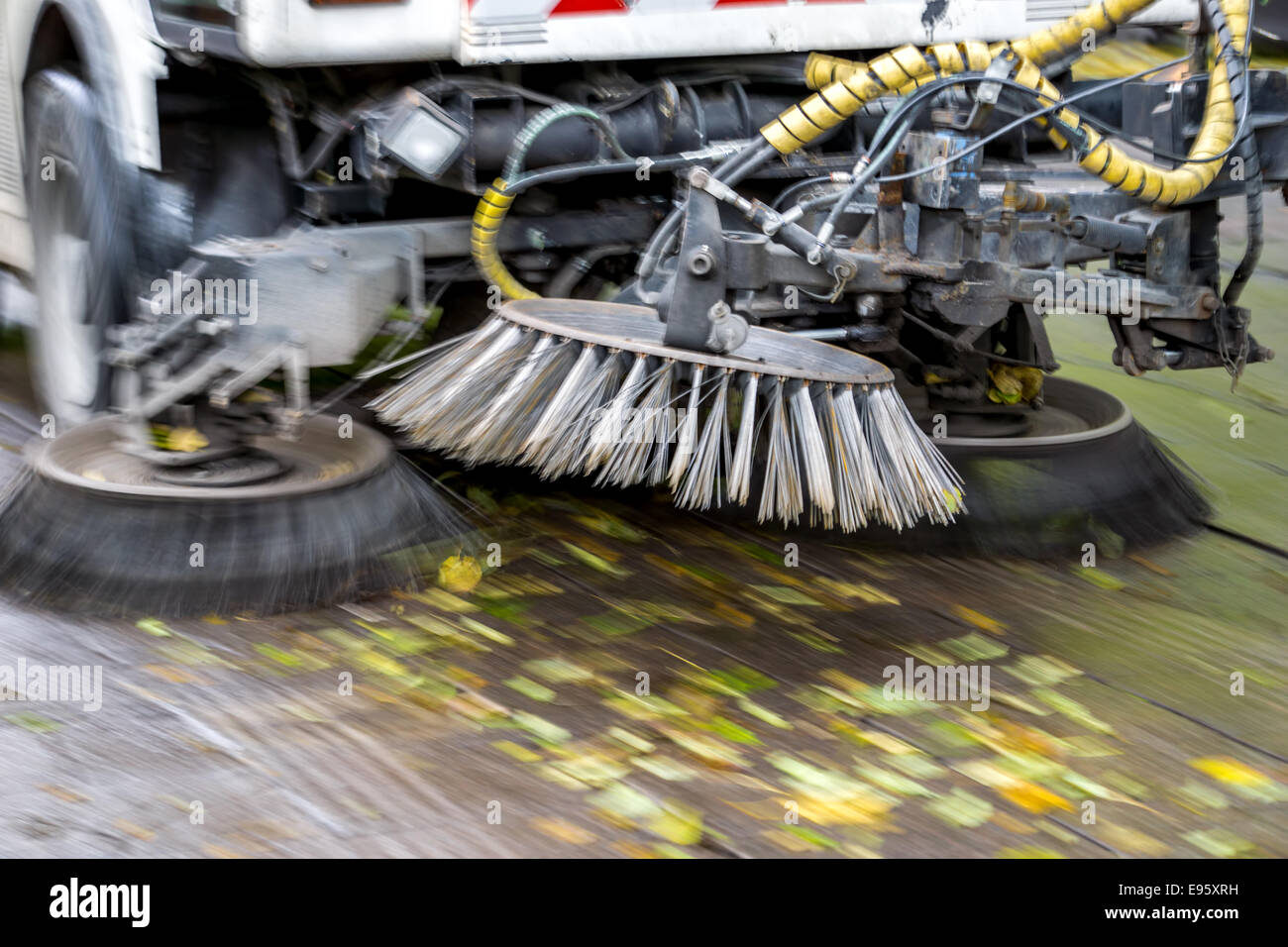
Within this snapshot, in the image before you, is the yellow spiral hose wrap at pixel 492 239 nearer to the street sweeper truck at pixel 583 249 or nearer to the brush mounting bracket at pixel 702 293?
the street sweeper truck at pixel 583 249

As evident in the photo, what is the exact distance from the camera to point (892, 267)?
3.30 metres

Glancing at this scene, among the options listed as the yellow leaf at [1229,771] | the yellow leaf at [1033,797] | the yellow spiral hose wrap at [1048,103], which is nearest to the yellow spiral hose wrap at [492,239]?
the yellow spiral hose wrap at [1048,103]

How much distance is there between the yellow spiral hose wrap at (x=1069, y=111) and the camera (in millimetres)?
3295

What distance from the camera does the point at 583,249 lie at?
12.6ft

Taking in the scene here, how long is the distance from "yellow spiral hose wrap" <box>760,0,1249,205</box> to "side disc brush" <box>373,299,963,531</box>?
56cm

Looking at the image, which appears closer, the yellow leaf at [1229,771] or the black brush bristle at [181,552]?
the yellow leaf at [1229,771]

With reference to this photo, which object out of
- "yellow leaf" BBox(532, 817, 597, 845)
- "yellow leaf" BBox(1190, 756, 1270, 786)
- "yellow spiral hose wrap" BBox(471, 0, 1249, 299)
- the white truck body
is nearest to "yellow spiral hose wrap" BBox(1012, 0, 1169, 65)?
"yellow spiral hose wrap" BBox(471, 0, 1249, 299)

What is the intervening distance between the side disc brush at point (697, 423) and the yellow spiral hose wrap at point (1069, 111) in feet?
1.85

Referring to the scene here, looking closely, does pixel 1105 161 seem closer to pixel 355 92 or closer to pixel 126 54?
pixel 355 92

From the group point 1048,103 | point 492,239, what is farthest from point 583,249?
point 1048,103

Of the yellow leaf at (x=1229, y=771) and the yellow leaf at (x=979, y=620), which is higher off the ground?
the yellow leaf at (x=979, y=620)
